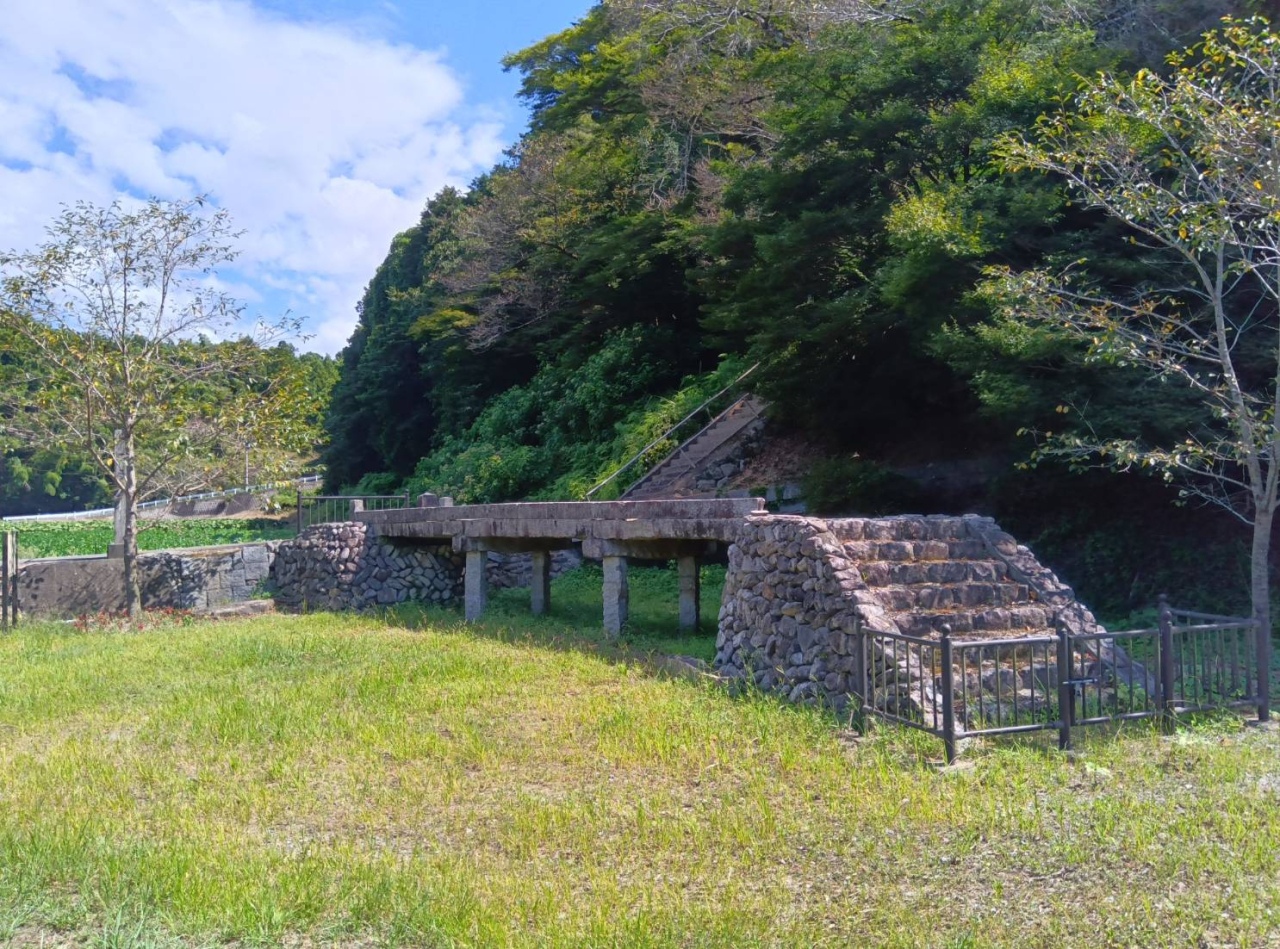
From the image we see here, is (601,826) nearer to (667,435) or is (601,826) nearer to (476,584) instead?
(476,584)

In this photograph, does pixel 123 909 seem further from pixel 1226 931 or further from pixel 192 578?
pixel 192 578

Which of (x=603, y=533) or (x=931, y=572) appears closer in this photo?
(x=931, y=572)

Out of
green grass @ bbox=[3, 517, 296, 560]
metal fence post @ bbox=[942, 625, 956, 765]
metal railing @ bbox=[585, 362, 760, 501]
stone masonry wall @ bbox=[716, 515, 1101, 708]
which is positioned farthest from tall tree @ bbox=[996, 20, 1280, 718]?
green grass @ bbox=[3, 517, 296, 560]

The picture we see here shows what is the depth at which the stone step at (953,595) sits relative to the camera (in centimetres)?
983

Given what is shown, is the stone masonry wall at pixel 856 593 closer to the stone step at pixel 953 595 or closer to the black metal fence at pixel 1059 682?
the stone step at pixel 953 595

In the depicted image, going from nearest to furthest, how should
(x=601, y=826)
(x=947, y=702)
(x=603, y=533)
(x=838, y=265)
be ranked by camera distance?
1. (x=601, y=826)
2. (x=947, y=702)
3. (x=603, y=533)
4. (x=838, y=265)

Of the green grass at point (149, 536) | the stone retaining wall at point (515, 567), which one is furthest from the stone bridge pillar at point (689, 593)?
the green grass at point (149, 536)

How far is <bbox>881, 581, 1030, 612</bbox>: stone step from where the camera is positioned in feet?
32.2

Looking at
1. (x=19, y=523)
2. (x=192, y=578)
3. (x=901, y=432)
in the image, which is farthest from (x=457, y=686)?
(x=19, y=523)

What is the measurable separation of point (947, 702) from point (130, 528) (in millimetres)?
15492

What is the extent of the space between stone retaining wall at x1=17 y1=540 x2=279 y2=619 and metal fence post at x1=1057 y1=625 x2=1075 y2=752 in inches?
692

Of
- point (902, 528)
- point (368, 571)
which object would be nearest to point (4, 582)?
point (368, 571)

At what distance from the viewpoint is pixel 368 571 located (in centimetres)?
1956

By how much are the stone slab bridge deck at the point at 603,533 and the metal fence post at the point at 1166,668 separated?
4413 mm
